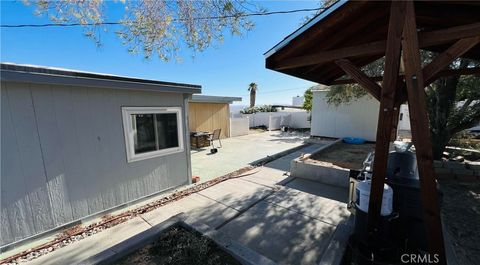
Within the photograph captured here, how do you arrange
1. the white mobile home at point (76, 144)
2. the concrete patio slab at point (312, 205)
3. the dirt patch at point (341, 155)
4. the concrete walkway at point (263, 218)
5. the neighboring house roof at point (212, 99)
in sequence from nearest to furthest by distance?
the concrete walkway at point (263, 218) → the white mobile home at point (76, 144) → the concrete patio slab at point (312, 205) → the dirt patch at point (341, 155) → the neighboring house roof at point (212, 99)

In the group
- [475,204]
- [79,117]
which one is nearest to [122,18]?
[79,117]

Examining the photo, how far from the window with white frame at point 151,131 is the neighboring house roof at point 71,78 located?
0.47m

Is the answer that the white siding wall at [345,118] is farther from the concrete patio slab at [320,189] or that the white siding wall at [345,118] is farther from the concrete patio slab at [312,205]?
the concrete patio slab at [312,205]

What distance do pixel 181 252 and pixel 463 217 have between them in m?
4.24

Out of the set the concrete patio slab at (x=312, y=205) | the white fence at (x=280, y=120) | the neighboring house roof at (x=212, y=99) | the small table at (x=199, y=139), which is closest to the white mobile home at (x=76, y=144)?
the concrete patio slab at (x=312, y=205)

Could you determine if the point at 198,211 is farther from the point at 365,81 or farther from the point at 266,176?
the point at 365,81

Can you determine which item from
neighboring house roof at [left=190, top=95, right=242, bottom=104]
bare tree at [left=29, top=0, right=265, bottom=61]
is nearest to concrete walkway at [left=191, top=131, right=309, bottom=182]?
neighboring house roof at [left=190, top=95, right=242, bottom=104]

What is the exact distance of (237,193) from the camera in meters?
4.42

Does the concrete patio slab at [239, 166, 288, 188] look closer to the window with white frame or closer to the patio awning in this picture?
the window with white frame

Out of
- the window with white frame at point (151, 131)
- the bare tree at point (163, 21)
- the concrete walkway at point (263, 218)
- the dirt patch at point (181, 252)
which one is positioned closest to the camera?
the dirt patch at point (181, 252)

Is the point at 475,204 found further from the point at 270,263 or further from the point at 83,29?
the point at 83,29

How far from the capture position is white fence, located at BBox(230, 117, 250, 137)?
516 inches

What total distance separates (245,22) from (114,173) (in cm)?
386

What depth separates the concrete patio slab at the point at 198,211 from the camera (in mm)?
3389
